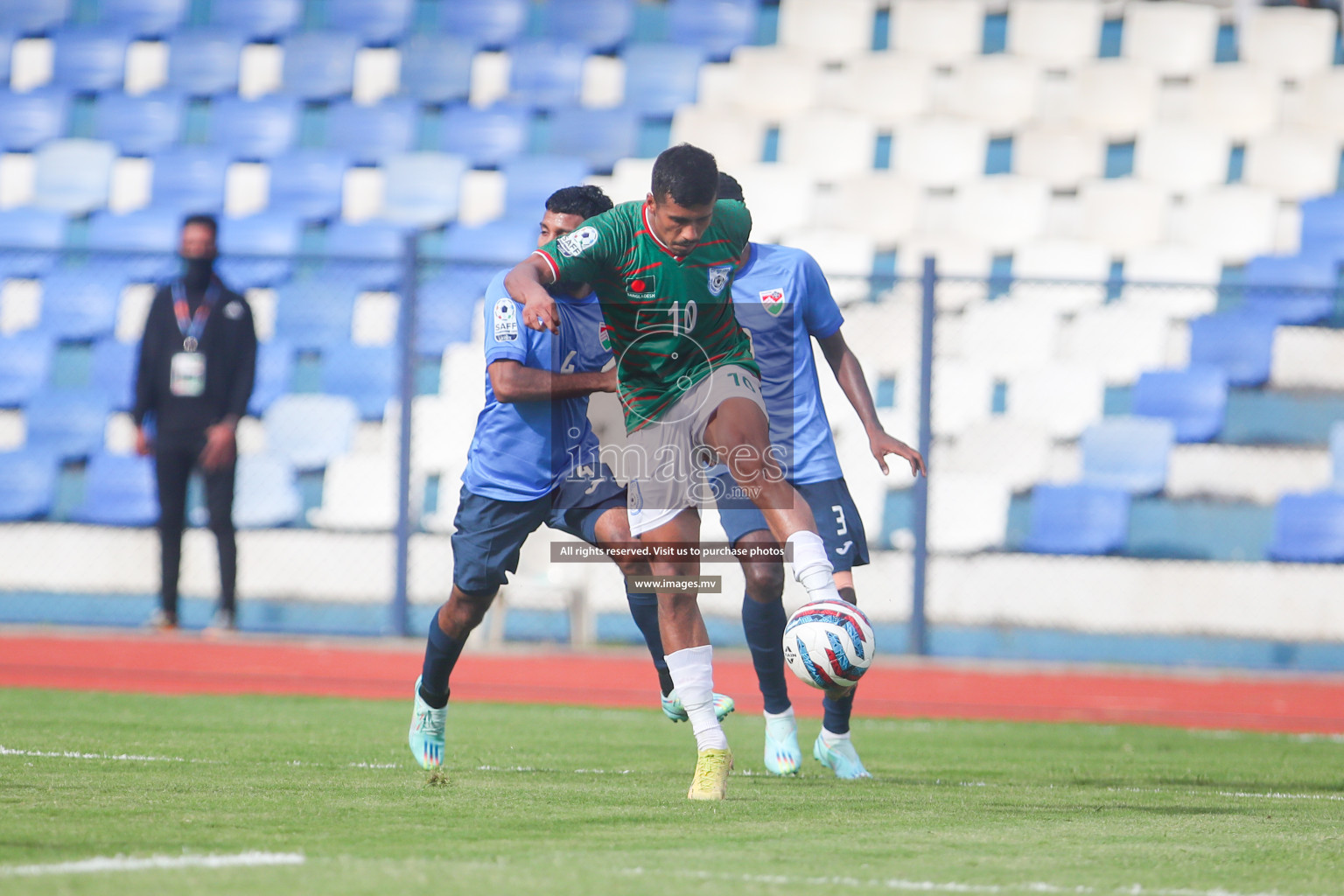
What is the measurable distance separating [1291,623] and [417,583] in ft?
19.4

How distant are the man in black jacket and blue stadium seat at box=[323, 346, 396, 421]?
2.09 metres

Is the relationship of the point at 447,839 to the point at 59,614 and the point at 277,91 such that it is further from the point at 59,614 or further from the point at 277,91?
the point at 277,91

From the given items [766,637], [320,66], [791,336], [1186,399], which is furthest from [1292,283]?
[320,66]

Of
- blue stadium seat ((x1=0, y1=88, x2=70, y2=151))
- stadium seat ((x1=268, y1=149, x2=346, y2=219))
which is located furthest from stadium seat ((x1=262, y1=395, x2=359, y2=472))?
blue stadium seat ((x1=0, y1=88, x2=70, y2=151))

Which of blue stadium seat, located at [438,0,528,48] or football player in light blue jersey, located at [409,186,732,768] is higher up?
blue stadium seat, located at [438,0,528,48]

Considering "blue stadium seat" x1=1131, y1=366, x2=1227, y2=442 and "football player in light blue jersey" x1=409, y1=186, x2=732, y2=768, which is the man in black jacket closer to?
"football player in light blue jersey" x1=409, y1=186, x2=732, y2=768

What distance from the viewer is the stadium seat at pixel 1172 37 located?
13.9 meters

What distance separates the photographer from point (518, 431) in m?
5.05

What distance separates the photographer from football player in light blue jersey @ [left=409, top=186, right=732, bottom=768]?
4.98 meters

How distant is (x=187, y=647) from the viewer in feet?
31.8

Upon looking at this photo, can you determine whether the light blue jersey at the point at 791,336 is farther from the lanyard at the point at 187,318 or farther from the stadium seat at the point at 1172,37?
the stadium seat at the point at 1172,37

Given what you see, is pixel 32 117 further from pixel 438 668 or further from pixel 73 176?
pixel 438 668

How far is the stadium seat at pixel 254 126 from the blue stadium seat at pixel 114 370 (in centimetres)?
271

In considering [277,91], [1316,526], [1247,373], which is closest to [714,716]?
[1316,526]
